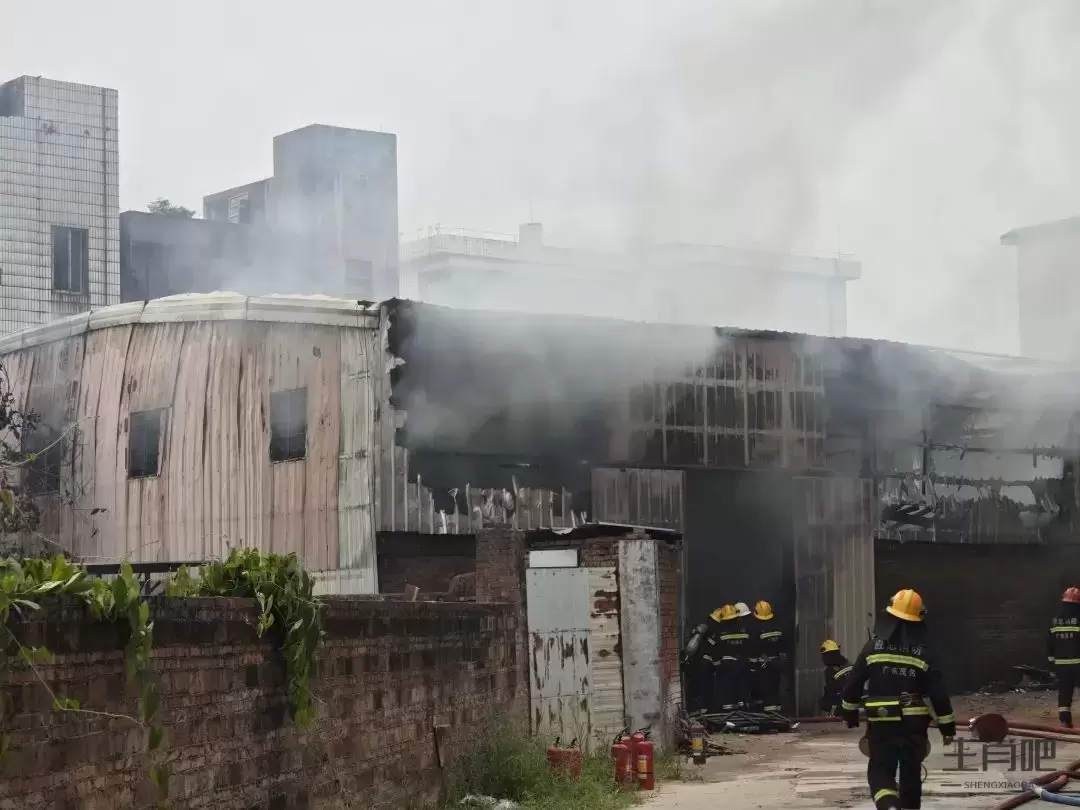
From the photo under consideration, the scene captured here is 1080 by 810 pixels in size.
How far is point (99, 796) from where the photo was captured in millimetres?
6410

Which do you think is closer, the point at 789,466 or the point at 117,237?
the point at 789,466

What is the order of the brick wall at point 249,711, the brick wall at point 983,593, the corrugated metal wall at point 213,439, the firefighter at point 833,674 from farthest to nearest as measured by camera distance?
1. the brick wall at point 983,593
2. the corrugated metal wall at point 213,439
3. the firefighter at point 833,674
4. the brick wall at point 249,711

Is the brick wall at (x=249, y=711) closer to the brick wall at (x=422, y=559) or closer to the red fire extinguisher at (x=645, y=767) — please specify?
the red fire extinguisher at (x=645, y=767)

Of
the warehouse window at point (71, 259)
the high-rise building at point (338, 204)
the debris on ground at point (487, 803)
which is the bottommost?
the debris on ground at point (487, 803)

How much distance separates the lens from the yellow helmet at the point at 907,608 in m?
10.0

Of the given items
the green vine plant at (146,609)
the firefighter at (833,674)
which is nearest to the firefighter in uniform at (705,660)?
the firefighter at (833,674)

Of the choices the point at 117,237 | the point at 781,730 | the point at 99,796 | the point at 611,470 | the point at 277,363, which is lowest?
the point at 781,730

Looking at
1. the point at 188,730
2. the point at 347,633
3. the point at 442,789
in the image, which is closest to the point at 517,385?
the point at 442,789

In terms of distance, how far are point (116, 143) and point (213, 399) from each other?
40.4ft

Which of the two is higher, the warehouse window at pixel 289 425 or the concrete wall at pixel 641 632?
the warehouse window at pixel 289 425

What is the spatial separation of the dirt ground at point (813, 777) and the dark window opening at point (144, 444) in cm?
804

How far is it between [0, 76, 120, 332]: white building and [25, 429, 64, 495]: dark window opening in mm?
8204

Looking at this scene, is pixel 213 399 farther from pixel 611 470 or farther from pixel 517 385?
pixel 611 470

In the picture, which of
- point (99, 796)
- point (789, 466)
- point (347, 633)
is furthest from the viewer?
point (789, 466)
